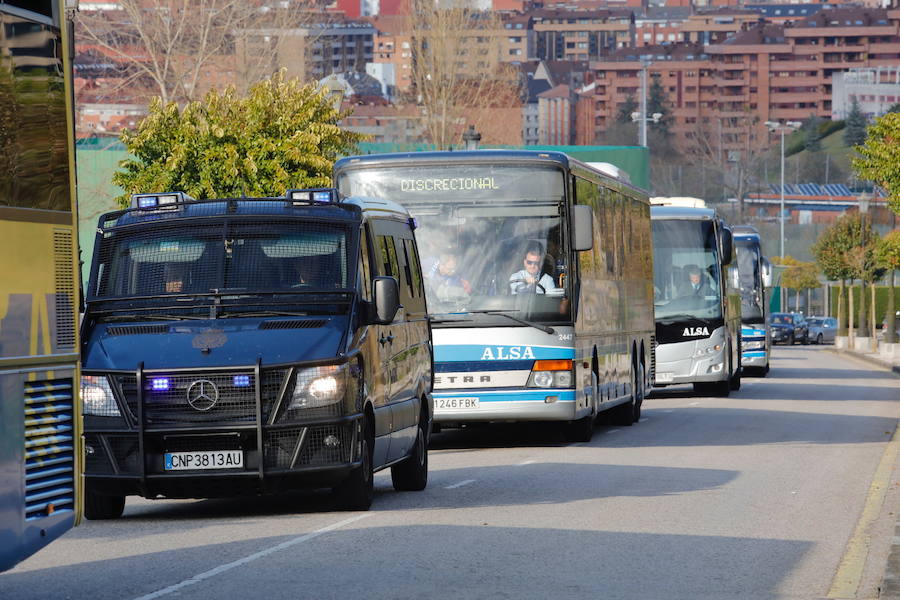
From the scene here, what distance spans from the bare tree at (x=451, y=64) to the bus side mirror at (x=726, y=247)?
25.9 meters

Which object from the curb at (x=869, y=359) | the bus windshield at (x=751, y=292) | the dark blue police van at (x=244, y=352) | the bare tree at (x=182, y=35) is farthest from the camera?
the bare tree at (x=182, y=35)

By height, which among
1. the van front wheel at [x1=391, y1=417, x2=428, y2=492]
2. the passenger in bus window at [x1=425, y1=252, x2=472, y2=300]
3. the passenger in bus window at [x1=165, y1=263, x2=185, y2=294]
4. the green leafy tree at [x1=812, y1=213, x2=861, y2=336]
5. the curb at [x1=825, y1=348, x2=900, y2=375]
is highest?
the passenger in bus window at [x1=165, y1=263, x2=185, y2=294]

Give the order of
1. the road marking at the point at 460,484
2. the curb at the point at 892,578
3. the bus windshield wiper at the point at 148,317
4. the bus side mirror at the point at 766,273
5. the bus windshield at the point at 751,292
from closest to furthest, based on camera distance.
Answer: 1. the curb at the point at 892,578
2. the bus windshield wiper at the point at 148,317
3. the road marking at the point at 460,484
4. the bus windshield at the point at 751,292
5. the bus side mirror at the point at 766,273

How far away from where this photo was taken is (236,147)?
102 ft

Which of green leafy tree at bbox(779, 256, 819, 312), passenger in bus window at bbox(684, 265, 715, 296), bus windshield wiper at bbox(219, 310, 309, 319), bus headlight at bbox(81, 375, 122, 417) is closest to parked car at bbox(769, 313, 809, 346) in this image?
green leafy tree at bbox(779, 256, 819, 312)

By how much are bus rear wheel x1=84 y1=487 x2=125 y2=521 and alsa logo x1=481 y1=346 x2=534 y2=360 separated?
22.0ft

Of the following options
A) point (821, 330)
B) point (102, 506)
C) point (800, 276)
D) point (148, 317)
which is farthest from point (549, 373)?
point (800, 276)

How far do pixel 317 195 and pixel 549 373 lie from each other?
18.8 feet

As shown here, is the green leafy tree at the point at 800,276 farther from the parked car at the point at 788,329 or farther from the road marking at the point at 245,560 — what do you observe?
the road marking at the point at 245,560

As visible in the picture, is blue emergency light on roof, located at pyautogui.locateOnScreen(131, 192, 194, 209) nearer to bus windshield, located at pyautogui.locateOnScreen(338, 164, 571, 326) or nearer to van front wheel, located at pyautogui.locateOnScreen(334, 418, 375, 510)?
van front wheel, located at pyautogui.locateOnScreen(334, 418, 375, 510)

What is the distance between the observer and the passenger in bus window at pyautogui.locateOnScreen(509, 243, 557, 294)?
19.2m

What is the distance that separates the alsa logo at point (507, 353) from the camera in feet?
62.9

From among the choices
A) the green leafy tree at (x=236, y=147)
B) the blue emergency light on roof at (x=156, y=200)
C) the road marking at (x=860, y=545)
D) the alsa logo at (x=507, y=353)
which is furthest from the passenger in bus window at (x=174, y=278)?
the green leafy tree at (x=236, y=147)

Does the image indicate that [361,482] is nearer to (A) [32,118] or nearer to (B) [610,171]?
(A) [32,118]
